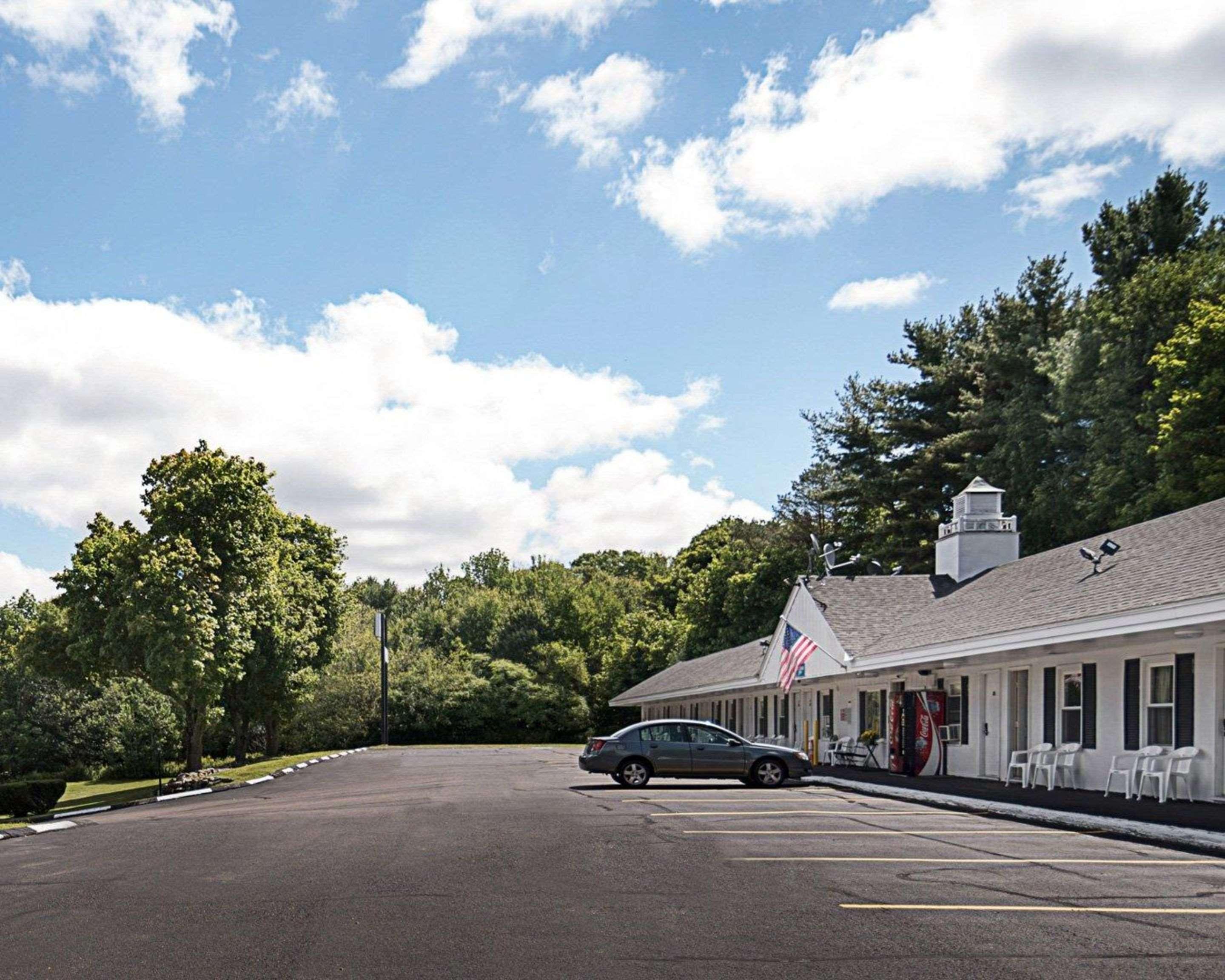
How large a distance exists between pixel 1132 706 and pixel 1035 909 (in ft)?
42.3

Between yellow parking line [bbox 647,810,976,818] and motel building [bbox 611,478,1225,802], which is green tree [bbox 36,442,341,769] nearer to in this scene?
motel building [bbox 611,478,1225,802]

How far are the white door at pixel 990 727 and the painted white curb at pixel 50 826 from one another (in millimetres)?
17978

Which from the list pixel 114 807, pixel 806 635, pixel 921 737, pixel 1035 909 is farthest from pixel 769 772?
pixel 1035 909

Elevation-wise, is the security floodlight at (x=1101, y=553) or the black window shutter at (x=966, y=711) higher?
the security floodlight at (x=1101, y=553)

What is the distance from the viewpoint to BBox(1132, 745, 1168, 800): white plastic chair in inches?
804

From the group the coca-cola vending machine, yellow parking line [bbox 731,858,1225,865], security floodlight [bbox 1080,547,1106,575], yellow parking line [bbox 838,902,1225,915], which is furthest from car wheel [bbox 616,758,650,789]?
yellow parking line [bbox 838,902,1225,915]

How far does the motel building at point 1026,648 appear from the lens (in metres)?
19.6

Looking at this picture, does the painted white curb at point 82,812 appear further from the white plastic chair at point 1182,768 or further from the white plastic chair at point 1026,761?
the white plastic chair at point 1182,768

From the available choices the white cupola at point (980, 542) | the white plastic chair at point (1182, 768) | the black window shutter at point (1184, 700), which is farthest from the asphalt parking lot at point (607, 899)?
the white cupola at point (980, 542)

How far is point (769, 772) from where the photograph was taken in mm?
26594

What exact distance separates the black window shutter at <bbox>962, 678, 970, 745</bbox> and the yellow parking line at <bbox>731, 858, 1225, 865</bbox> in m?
15.8

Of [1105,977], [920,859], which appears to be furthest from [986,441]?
[1105,977]

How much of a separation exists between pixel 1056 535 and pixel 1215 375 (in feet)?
48.1

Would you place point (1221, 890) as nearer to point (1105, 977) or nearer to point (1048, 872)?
point (1048, 872)
